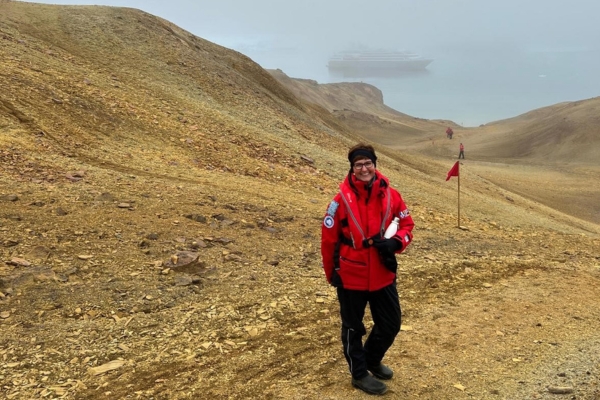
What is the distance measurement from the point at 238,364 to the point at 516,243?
916 centimetres

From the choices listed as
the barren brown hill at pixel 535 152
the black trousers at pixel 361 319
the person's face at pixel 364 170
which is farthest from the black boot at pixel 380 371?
the barren brown hill at pixel 535 152

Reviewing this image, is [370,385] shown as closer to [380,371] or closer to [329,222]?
[380,371]

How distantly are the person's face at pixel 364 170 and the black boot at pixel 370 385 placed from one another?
1822mm

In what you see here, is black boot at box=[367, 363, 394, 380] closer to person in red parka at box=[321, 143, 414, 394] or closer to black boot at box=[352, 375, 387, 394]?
black boot at box=[352, 375, 387, 394]

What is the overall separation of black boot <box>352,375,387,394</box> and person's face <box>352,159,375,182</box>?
5.98 feet

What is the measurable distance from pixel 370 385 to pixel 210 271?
10.4 feet

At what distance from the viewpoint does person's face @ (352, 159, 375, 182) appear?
12.8 ft

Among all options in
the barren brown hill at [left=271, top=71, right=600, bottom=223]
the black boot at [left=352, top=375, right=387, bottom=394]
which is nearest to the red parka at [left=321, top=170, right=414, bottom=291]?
the black boot at [left=352, top=375, right=387, bottom=394]

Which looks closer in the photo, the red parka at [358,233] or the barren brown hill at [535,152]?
the red parka at [358,233]

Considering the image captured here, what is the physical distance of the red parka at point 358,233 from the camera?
3863mm

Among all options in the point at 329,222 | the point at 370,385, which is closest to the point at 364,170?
the point at 329,222

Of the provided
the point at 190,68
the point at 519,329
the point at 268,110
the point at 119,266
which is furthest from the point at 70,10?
the point at 519,329

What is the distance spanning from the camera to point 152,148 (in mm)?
12148

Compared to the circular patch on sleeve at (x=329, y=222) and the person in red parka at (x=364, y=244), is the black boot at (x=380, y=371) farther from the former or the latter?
the circular patch on sleeve at (x=329, y=222)
